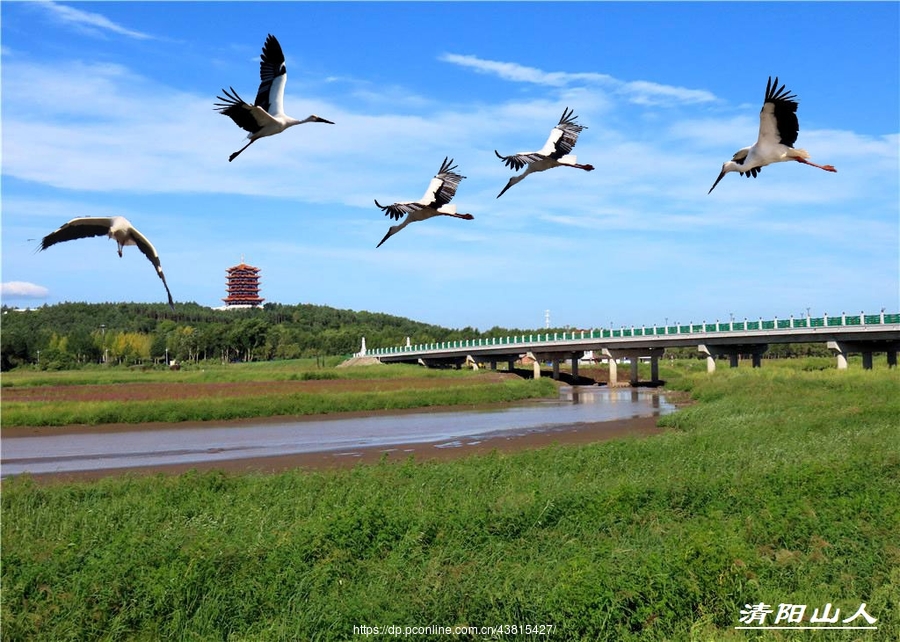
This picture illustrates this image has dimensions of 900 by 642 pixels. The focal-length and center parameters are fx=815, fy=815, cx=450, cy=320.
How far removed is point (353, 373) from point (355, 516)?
2513 inches

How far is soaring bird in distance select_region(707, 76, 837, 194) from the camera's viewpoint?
7.33 m

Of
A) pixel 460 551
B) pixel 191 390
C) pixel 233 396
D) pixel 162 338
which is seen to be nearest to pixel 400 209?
pixel 460 551

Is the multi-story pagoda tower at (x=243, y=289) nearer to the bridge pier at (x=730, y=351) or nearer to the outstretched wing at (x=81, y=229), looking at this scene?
the bridge pier at (x=730, y=351)

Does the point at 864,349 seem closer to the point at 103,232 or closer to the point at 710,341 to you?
the point at 710,341

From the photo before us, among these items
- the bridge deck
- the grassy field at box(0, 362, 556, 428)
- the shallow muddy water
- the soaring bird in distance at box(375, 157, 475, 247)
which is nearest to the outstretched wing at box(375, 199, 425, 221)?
the soaring bird in distance at box(375, 157, 475, 247)

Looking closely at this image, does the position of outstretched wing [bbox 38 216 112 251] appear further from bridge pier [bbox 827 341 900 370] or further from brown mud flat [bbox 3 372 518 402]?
bridge pier [bbox 827 341 900 370]

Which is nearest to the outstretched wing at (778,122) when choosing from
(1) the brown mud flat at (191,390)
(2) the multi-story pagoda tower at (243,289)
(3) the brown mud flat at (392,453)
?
(3) the brown mud flat at (392,453)

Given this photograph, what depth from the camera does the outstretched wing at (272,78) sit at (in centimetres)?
704

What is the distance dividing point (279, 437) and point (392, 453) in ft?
25.2

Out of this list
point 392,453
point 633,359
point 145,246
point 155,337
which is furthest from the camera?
point 155,337

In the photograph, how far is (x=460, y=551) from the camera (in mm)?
11812

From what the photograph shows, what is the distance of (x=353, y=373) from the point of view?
75750 mm

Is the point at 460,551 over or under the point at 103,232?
under

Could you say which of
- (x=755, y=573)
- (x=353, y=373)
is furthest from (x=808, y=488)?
(x=353, y=373)
